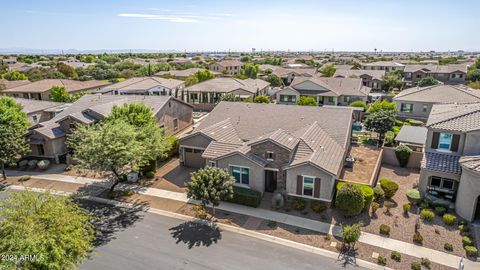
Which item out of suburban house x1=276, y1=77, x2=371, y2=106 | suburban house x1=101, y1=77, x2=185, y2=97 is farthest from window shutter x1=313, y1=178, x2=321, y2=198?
suburban house x1=101, y1=77, x2=185, y2=97

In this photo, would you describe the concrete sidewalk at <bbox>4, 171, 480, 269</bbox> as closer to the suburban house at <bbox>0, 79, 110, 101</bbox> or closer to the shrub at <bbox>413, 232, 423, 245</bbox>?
the shrub at <bbox>413, 232, 423, 245</bbox>

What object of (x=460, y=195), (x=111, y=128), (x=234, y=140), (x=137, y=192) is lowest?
(x=137, y=192)

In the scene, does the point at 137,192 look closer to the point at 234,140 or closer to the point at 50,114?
the point at 234,140

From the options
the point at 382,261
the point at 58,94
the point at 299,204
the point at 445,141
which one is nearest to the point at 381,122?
the point at 445,141

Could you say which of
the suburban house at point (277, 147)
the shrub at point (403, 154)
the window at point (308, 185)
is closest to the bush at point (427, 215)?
the suburban house at point (277, 147)

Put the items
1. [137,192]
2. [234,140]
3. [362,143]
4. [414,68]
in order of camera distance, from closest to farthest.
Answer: [137,192], [234,140], [362,143], [414,68]

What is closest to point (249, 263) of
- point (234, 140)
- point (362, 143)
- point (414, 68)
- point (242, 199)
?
point (242, 199)

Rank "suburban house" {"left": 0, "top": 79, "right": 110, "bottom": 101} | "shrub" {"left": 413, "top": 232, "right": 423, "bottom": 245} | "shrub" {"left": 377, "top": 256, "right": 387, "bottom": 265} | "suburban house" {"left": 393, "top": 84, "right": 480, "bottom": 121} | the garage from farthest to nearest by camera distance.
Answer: "suburban house" {"left": 0, "top": 79, "right": 110, "bottom": 101} → "suburban house" {"left": 393, "top": 84, "right": 480, "bottom": 121} → the garage → "shrub" {"left": 413, "top": 232, "right": 423, "bottom": 245} → "shrub" {"left": 377, "top": 256, "right": 387, "bottom": 265}
